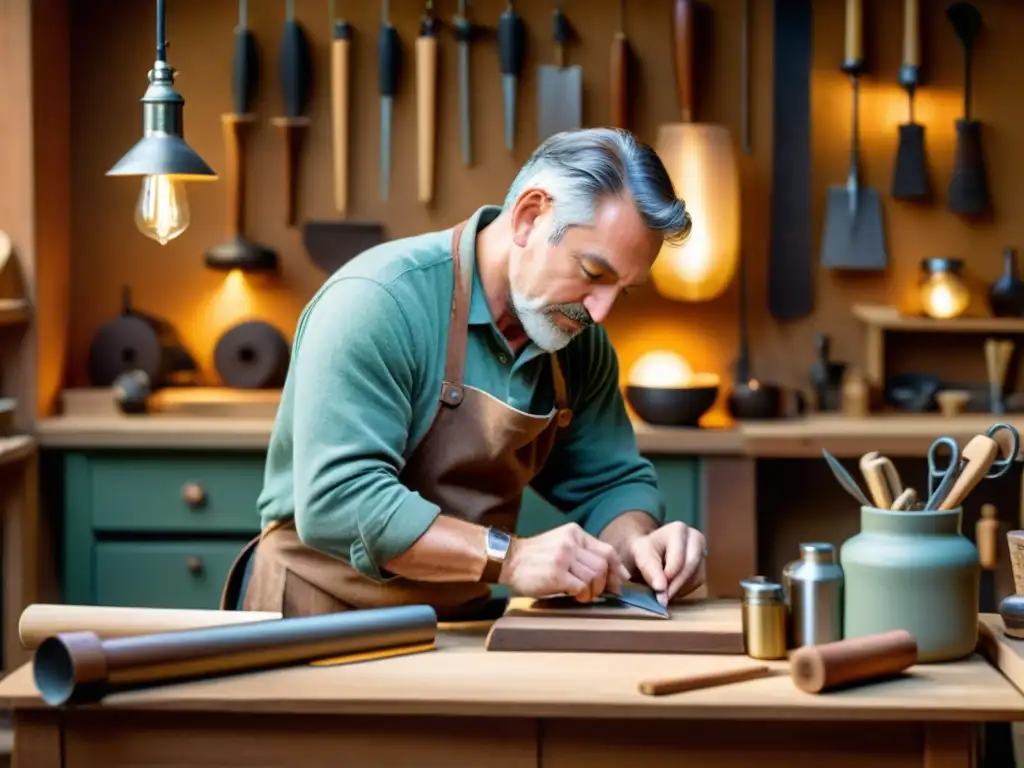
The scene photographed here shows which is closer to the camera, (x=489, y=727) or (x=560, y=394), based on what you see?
(x=489, y=727)

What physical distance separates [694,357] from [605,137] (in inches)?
82.9

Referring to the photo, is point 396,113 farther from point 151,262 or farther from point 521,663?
point 521,663

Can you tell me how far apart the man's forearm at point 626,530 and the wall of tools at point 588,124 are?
1.84m

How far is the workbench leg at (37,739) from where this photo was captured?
1.59m

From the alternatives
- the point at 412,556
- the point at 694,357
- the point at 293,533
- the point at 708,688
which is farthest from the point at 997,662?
the point at 694,357

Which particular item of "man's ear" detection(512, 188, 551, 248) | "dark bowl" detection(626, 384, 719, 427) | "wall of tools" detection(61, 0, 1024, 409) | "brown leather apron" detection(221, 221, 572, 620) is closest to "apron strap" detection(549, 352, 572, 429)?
"brown leather apron" detection(221, 221, 572, 620)

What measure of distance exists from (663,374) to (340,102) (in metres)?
1.26

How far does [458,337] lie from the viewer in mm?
2207

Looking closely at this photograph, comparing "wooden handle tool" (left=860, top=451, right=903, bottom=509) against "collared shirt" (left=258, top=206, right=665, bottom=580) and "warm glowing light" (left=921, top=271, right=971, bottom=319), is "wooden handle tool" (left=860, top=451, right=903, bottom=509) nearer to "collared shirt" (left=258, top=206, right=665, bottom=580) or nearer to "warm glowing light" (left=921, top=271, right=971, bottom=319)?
"collared shirt" (left=258, top=206, right=665, bottom=580)

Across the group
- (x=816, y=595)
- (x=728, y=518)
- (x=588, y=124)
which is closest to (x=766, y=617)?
(x=816, y=595)

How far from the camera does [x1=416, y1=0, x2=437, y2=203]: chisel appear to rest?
4055 mm

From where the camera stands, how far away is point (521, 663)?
5.70 ft

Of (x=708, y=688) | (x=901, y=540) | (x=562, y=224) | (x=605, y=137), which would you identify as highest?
(x=605, y=137)

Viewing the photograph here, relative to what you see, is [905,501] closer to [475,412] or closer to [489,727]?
[489,727]
